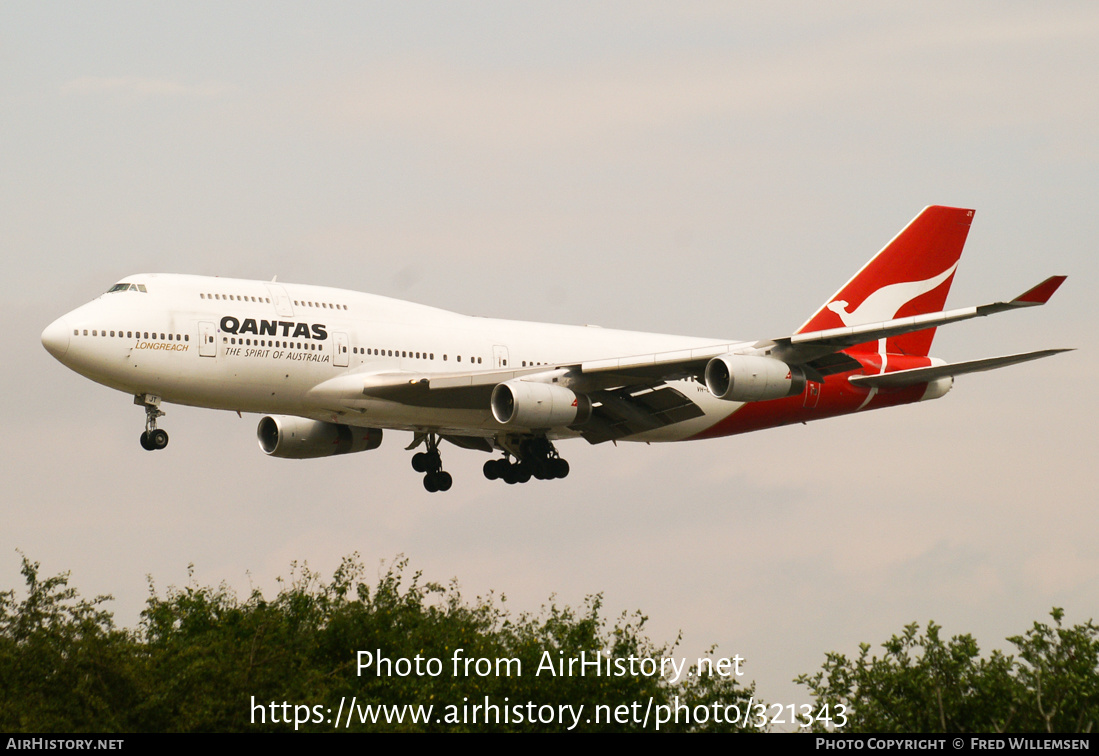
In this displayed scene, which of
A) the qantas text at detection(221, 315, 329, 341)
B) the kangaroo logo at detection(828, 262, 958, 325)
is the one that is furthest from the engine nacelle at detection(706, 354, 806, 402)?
the kangaroo logo at detection(828, 262, 958, 325)

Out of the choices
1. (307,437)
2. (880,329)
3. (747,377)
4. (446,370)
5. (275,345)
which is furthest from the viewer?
(307,437)

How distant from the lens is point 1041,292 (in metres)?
38.8

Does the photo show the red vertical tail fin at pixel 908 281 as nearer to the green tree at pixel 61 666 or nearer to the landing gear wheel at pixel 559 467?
the landing gear wheel at pixel 559 467

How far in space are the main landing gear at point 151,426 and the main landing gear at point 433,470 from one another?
10.8 meters

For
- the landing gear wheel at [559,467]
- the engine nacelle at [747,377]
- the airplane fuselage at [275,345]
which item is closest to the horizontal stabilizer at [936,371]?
the engine nacelle at [747,377]

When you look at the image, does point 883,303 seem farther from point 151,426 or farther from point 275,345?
point 151,426

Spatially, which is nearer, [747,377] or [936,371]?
[747,377]

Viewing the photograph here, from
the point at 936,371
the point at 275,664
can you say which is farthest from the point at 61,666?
the point at 936,371

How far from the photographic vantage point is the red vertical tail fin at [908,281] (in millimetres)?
55375

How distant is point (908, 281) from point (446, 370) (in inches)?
668

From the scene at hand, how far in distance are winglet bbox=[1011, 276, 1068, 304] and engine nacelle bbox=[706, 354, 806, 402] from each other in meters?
7.68
